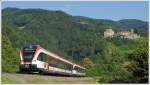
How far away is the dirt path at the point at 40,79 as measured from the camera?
1428 centimetres

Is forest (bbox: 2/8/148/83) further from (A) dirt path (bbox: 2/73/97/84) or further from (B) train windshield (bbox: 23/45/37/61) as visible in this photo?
(A) dirt path (bbox: 2/73/97/84)

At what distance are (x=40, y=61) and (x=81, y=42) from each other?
3.84 feet

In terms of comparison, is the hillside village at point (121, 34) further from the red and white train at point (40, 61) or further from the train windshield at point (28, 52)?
the train windshield at point (28, 52)

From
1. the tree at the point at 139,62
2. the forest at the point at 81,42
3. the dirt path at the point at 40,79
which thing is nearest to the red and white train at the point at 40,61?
the forest at the point at 81,42

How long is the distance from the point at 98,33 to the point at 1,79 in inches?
116

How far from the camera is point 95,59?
1527 cm

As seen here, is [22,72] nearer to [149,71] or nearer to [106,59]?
[106,59]

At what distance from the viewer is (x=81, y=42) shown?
15.4m

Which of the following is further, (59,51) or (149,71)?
(59,51)

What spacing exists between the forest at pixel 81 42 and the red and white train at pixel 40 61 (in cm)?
13

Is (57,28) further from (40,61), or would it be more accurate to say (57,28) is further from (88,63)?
(88,63)

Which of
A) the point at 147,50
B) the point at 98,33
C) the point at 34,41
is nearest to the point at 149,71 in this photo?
the point at 147,50

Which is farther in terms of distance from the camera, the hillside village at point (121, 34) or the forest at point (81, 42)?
the hillside village at point (121, 34)

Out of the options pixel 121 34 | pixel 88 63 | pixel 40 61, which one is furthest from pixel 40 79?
pixel 121 34
